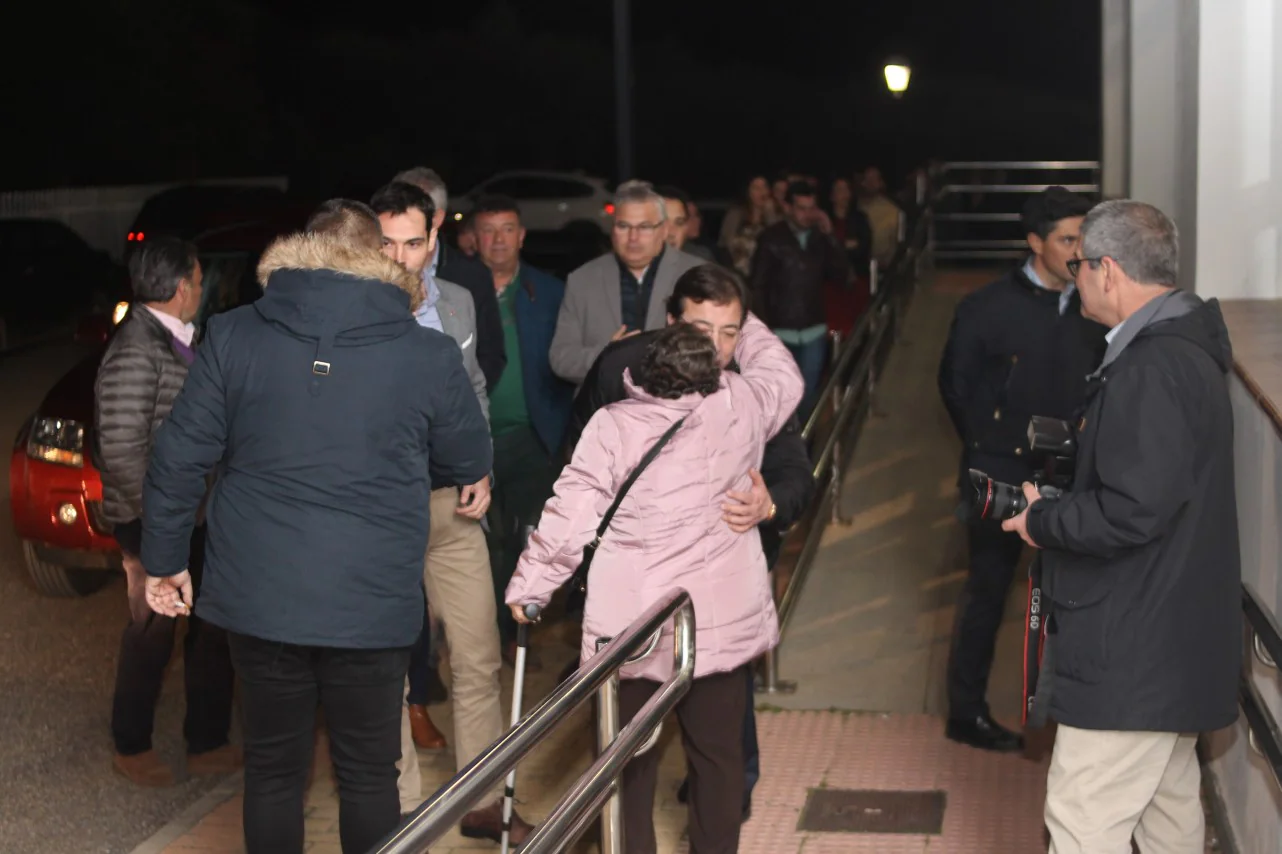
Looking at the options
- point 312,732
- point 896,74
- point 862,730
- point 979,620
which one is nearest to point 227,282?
point 862,730

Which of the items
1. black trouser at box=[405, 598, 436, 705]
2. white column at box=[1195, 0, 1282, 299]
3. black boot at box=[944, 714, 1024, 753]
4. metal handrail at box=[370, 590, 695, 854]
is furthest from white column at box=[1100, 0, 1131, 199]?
metal handrail at box=[370, 590, 695, 854]

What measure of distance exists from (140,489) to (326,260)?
1596 millimetres

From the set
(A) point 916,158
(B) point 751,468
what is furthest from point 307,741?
(A) point 916,158

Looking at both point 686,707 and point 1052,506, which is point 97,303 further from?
point 1052,506

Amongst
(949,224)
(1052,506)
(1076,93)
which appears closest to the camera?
(1052,506)

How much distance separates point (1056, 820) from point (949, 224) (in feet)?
53.4

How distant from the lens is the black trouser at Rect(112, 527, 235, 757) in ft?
18.8

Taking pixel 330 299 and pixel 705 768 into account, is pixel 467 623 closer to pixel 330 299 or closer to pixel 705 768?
pixel 705 768

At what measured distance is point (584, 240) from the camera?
2986 centimetres

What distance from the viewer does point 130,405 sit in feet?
17.3

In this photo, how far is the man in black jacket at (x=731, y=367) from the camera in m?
4.46

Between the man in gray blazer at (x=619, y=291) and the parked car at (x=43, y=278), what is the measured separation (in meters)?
16.7

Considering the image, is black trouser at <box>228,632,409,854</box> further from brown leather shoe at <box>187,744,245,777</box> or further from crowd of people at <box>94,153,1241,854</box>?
brown leather shoe at <box>187,744,245,777</box>

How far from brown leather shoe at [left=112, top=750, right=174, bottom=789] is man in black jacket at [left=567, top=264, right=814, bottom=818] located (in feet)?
7.05
